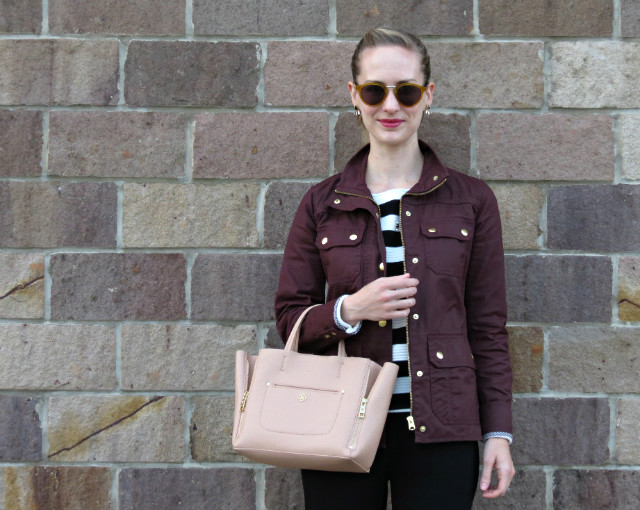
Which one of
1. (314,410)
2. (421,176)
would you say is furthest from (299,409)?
(421,176)

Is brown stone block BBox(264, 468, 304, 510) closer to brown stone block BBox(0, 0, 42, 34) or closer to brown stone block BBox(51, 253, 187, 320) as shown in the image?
brown stone block BBox(51, 253, 187, 320)

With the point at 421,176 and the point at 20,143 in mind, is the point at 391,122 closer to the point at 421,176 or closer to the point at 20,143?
the point at 421,176

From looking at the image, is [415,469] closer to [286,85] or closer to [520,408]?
[520,408]

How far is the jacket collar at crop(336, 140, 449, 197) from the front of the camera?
212 cm

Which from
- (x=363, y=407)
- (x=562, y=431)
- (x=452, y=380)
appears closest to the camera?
(x=363, y=407)

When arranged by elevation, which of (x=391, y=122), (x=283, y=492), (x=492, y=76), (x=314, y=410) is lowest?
(x=283, y=492)

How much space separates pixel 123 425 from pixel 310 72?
1.44m

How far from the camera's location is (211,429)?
8.75ft

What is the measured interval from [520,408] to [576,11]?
1.43 metres

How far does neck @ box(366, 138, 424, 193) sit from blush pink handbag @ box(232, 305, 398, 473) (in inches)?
22.0

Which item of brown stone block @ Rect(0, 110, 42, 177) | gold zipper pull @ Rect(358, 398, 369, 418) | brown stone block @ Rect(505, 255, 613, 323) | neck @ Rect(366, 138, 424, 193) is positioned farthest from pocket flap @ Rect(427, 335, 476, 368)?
brown stone block @ Rect(0, 110, 42, 177)

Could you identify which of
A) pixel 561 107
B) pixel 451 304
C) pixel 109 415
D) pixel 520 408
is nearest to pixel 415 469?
pixel 451 304

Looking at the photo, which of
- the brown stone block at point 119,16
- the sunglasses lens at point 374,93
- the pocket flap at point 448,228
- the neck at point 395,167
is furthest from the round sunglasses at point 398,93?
the brown stone block at point 119,16

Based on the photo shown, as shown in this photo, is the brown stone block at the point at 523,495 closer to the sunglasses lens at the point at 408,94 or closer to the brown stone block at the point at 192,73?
the sunglasses lens at the point at 408,94
